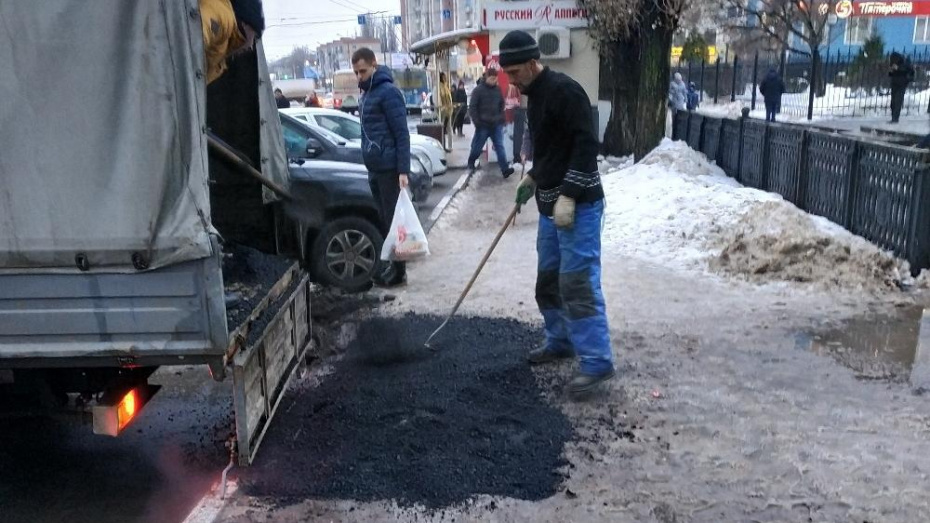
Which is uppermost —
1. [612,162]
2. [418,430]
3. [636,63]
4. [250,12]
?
[250,12]

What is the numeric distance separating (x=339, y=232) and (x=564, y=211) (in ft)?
10.8

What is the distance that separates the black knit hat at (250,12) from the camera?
14.5 feet

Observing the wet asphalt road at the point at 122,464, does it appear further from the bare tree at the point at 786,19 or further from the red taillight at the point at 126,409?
the bare tree at the point at 786,19

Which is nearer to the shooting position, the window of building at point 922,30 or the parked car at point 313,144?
the parked car at point 313,144

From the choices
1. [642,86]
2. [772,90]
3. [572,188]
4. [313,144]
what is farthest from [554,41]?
[572,188]

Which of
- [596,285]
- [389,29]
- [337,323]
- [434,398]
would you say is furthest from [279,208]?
[389,29]

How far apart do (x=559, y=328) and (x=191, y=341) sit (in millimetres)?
2773

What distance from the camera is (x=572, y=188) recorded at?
492cm

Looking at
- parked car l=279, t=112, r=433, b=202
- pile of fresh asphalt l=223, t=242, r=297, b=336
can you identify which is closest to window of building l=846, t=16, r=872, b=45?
parked car l=279, t=112, r=433, b=202

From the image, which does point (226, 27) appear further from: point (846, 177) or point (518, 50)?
point (846, 177)

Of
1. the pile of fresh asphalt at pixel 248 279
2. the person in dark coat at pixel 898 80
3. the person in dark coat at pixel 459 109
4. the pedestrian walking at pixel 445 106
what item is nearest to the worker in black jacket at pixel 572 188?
the pile of fresh asphalt at pixel 248 279

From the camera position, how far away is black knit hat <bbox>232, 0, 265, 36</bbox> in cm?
441

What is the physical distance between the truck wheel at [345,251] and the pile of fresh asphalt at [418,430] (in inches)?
63.9

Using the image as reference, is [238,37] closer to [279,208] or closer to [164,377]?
[279,208]
